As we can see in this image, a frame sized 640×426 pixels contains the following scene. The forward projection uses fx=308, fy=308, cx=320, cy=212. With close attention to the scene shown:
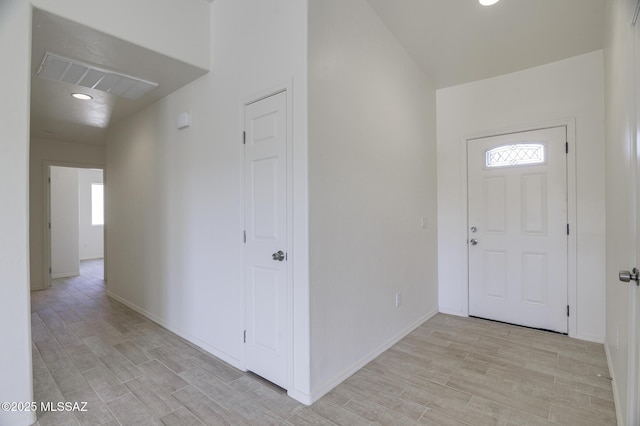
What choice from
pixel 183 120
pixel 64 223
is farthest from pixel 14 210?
pixel 64 223

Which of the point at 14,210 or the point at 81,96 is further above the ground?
the point at 81,96

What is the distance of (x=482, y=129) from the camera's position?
3.71 metres

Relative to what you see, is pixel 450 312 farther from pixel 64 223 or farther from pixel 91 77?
pixel 64 223

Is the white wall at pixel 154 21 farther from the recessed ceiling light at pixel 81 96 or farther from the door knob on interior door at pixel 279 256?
the door knob on interior door at pixel 279 256

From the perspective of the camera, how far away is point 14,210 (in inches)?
71.5

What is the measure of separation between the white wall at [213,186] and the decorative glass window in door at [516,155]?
272 cm

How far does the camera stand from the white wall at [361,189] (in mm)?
2143

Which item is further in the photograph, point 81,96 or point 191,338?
point 81,96

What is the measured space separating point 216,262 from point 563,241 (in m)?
3.54

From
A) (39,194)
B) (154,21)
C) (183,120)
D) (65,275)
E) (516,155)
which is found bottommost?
(65,275)

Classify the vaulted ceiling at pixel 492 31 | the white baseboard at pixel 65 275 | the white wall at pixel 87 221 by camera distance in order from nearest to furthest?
the vaulted ceiling at pixel 492 31, the white baseboard at pixel 65 275, the white wall at pixel 87 221

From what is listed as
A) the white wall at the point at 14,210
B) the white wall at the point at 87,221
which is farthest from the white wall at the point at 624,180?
the white wall at the point at 87,221

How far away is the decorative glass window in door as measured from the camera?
11.2 feet

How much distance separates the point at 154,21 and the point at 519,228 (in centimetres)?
413
